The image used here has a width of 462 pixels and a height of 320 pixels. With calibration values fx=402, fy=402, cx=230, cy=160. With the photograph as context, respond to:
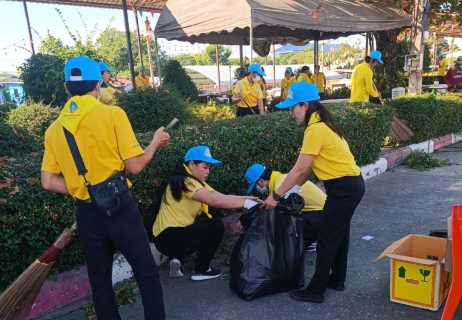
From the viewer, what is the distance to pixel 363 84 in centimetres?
768

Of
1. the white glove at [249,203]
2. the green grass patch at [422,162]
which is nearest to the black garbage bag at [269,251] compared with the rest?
the white glove at [249,203]

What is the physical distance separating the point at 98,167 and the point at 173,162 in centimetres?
146

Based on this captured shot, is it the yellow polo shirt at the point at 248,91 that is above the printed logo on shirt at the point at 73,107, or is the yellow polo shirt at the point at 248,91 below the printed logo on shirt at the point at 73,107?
below

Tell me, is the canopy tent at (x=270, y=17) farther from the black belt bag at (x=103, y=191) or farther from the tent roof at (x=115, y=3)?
the black belt bag at (x=103, y=191)

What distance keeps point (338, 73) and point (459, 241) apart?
39.7m

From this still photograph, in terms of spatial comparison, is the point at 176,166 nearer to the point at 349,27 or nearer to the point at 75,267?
the point at 75,267

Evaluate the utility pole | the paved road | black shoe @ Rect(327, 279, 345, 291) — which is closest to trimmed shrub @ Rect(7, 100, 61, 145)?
the paved road

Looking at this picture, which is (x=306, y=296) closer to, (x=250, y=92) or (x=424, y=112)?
(x=250, y=92)

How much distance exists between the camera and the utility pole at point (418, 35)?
31.6ft

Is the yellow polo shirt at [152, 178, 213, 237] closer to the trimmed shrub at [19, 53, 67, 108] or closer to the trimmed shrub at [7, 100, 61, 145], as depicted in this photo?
the trimmed shrub at [7, 100, 61, 145]

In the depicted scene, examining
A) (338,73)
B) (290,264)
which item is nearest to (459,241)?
(290,264)

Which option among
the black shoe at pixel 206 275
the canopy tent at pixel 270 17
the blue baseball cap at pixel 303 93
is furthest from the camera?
the canopy tent at pixel 270 17

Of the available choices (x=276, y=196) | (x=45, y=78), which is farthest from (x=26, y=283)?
(x=45, y=78)

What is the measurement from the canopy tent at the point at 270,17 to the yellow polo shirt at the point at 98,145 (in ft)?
17.3
